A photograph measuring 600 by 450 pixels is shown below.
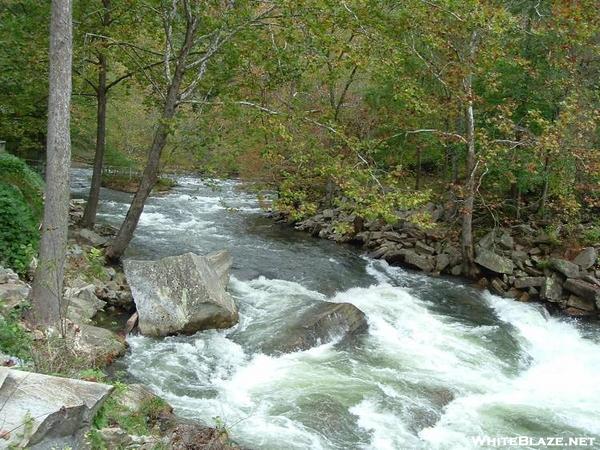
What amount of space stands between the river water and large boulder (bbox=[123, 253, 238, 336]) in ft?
0.87

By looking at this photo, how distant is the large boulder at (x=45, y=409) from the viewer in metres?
4.28

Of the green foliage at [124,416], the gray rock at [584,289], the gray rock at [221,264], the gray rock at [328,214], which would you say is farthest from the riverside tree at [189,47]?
the gray rock at [584,289]

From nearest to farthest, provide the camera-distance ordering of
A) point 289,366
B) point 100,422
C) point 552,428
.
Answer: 1. point 100,422
2. point 552,428
3. point 289,366

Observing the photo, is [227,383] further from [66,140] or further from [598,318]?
[598,318]

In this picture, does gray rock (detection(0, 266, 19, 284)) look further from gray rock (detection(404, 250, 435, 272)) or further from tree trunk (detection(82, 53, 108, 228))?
gray rock (detection(404, 250, 435, 272))

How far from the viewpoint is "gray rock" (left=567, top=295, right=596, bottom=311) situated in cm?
1343

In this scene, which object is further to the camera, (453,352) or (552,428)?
(453,352)

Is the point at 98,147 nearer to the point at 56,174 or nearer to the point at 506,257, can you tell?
the point at 56,174

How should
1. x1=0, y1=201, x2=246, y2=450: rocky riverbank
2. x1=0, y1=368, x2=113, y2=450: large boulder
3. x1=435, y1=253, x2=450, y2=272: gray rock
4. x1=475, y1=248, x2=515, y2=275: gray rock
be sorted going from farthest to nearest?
1. x1=435, y1=253, x2=450, y2=272: gray rock
2. x1=475, y1=248, x2=515, y2=275: gray rock
3. x1=0, y1=201, x2=246, y2=450: rocky riverbank
4. x1=0, y1=368, x2=113, y2=450: large boulder

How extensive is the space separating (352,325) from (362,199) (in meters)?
2.66

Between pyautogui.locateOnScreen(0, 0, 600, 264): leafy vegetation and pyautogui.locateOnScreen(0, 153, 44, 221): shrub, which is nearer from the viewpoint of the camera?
pyautogui.locateOnScreen(0, 153, 44, 221): shrub

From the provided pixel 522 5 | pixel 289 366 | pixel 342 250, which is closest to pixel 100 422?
pixel 289 366

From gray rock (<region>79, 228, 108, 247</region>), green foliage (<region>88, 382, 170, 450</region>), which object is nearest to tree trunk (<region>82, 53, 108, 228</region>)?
gray rock (<region>79, 228, 108, 247</region>)

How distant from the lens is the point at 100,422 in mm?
5094
